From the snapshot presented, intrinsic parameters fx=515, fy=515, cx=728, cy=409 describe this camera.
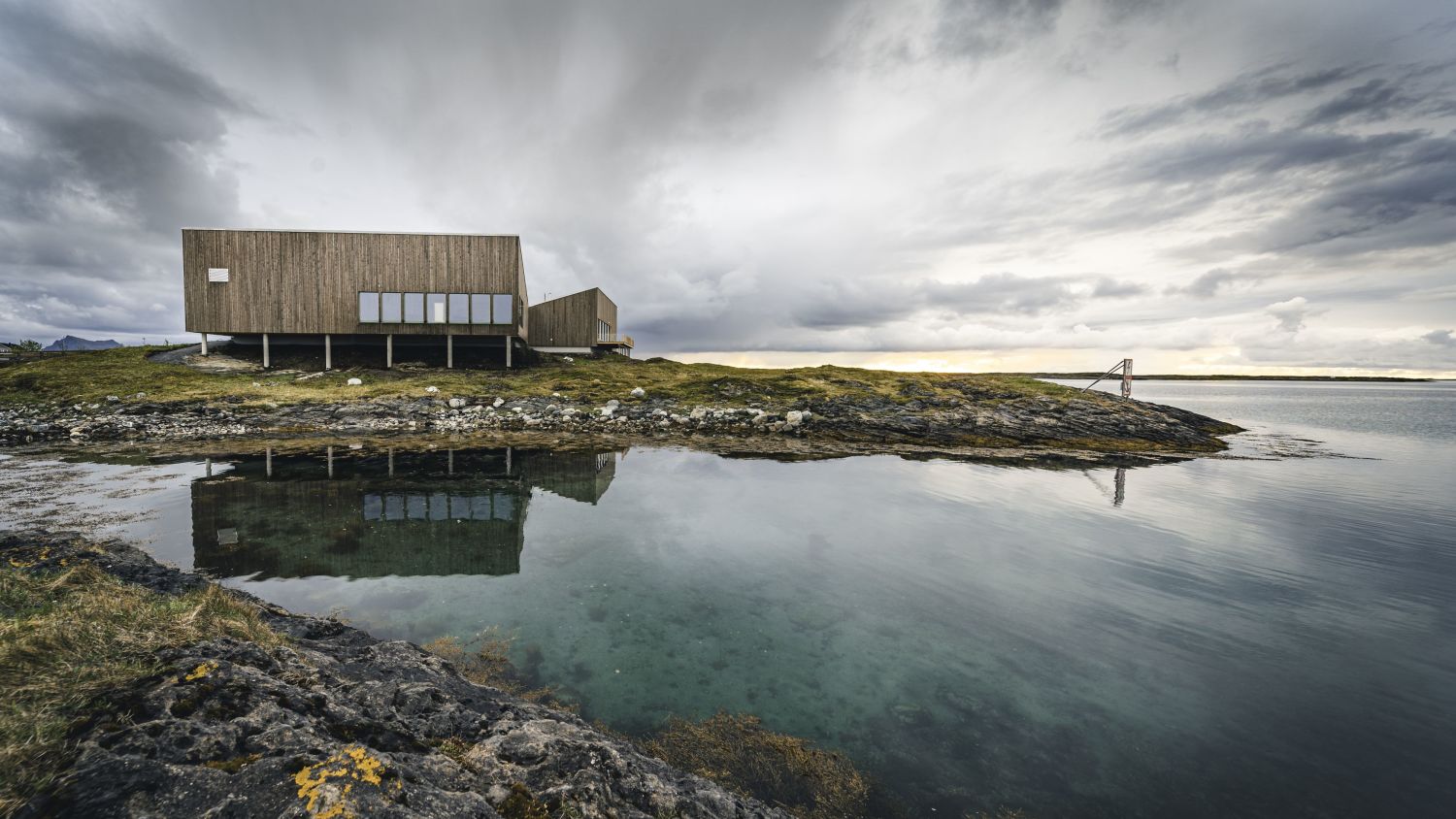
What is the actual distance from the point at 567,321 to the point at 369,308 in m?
19.6

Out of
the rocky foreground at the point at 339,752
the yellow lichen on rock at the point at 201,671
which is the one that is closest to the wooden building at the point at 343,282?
the rocky foreground at the point at 339,752

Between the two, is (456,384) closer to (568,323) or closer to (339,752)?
(568,323)

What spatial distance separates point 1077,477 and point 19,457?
42061 mm

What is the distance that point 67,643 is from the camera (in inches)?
152

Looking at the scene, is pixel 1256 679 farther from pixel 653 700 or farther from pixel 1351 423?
pixel 1351 423

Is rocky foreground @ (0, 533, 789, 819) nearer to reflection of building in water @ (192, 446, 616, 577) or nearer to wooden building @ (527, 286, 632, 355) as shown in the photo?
reflection of building in water @ (192, 446, 616, 577)

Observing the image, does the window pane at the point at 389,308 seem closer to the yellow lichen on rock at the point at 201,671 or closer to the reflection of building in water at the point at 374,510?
the reflection of building in water at the point at 374,510

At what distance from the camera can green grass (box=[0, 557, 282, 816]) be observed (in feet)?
9.10

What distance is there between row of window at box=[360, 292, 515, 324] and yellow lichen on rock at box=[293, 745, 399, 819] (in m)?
41.0

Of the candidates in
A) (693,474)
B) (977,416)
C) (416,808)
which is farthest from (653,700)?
(977,416)

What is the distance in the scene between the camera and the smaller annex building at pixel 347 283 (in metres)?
38.4

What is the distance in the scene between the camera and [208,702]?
3.59 m

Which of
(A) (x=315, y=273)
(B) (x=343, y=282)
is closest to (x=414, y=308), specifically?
(B) (x=343, y=282)

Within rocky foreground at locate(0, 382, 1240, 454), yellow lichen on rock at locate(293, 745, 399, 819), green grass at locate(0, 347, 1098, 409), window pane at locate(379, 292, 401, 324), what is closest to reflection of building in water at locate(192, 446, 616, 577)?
yellow lichen on rock at locate(293, 745, 399, 819)
